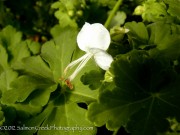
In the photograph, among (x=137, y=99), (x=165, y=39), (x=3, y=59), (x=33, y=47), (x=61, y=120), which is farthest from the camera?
(x=33, y=47)

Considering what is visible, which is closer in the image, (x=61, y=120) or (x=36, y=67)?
(x=61, y=120)

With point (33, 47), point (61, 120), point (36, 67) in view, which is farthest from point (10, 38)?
point (61, 120)

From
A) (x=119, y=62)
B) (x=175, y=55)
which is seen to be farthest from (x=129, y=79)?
(x=175, y=55)

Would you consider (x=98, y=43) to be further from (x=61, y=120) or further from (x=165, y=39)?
(x=61, y=120)

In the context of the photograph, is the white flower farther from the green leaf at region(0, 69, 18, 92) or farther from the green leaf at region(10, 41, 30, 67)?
the green leaf at region(10, 41, 30, 67)

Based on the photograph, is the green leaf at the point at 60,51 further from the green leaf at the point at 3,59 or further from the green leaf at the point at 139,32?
the green leaf at the point at 139,32

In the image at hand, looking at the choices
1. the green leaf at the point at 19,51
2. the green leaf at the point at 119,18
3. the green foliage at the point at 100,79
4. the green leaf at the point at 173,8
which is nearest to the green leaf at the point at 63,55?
the green foliage at the point at 100,79
